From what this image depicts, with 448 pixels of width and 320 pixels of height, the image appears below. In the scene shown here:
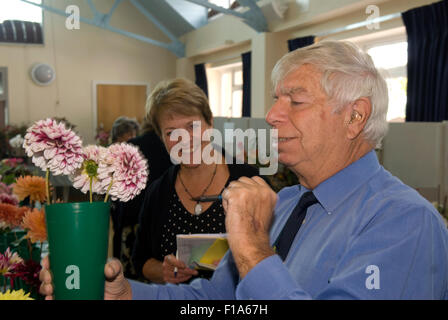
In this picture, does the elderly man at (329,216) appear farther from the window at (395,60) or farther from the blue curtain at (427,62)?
the window at (395,60)

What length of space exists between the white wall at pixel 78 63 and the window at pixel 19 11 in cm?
20

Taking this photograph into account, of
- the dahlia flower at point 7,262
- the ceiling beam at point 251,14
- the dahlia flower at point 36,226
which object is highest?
the ceiling beam at point 251,14

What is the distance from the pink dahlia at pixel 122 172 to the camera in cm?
73

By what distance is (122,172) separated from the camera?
74 cm

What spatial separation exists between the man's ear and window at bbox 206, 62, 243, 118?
858 cm

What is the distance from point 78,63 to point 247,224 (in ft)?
33.1

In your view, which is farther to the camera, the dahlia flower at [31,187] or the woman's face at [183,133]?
the woman's face at [183,133]

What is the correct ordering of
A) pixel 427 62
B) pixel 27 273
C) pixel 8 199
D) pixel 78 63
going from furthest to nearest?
pixel 78 63
pixel 427 62
pixel 8 199
pixel 27 273

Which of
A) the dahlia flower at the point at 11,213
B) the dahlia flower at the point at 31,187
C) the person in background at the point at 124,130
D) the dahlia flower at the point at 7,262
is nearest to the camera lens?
the dahlia flower at the point at 7,262

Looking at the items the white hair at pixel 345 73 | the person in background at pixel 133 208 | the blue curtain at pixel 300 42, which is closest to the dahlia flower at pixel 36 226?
the white hair at pixel 345 73

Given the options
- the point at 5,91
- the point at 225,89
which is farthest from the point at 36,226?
the point at 5,91

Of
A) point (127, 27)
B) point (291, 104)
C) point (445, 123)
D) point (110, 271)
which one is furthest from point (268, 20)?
point (110, 271)

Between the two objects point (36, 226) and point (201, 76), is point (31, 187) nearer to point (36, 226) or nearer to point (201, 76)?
point (36, 226)
